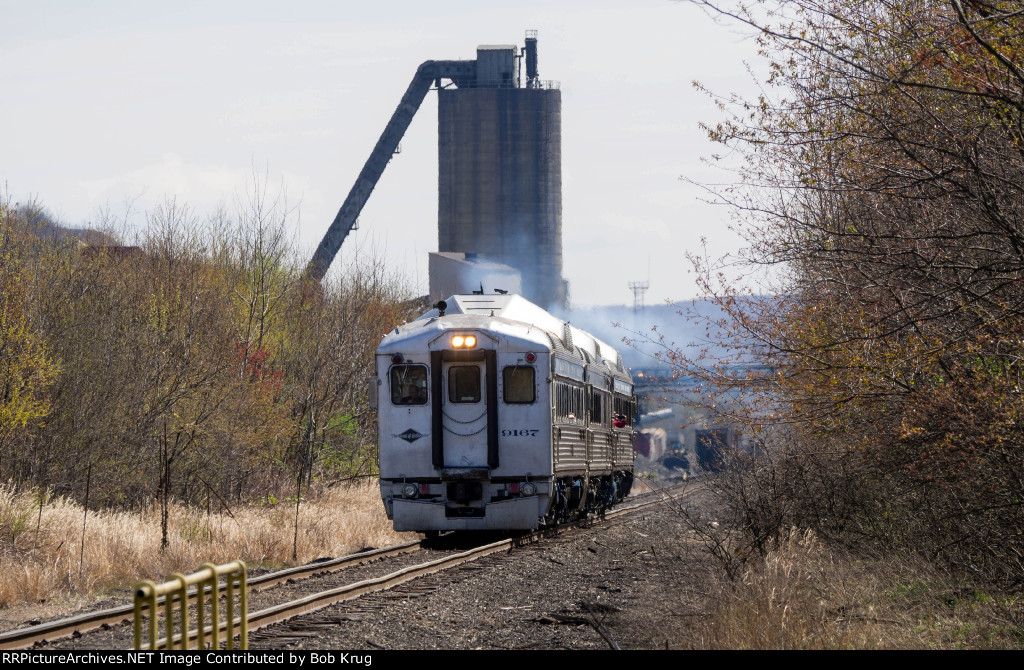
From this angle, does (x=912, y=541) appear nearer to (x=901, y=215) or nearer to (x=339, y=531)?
(x=901, y=215)

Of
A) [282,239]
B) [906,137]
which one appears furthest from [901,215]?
[282,239]

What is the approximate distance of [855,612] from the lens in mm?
10125

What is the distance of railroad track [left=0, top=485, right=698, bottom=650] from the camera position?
9.51 metres

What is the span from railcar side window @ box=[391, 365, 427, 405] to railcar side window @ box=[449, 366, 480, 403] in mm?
412

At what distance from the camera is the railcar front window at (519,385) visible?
54.5ft

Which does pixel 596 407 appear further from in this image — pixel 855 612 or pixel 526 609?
pixel 855 612

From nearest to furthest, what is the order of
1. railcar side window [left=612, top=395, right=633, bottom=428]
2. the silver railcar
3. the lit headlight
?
1. the silver railcar
2. the lit headlight
3. railcar side window [left=612, top=395, right=633, bottom=428]

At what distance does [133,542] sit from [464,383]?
512 cm

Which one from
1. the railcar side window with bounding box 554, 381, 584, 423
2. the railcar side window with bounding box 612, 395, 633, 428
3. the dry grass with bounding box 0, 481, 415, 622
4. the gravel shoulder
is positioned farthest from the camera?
the railcar side window with bounding box 612, 395, 633, 428

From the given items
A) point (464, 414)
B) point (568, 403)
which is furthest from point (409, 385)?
point (568, 403)

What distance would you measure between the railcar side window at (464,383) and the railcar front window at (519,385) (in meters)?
0.43

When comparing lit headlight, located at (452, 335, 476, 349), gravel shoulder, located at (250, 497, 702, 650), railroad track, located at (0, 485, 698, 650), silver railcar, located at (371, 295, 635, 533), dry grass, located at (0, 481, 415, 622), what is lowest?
gravel shoulder, located at (250, 497, 702, 650)

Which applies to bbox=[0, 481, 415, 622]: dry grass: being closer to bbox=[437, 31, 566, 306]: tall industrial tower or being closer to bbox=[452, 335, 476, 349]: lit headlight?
bbox=[452, 335, 476, 349]: lit headlight

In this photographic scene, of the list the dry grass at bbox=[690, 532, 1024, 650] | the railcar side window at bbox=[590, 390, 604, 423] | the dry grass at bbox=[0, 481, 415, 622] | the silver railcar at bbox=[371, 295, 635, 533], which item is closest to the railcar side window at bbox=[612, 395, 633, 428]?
the railcar side window at bbox=[590, 390, 604, 423]
